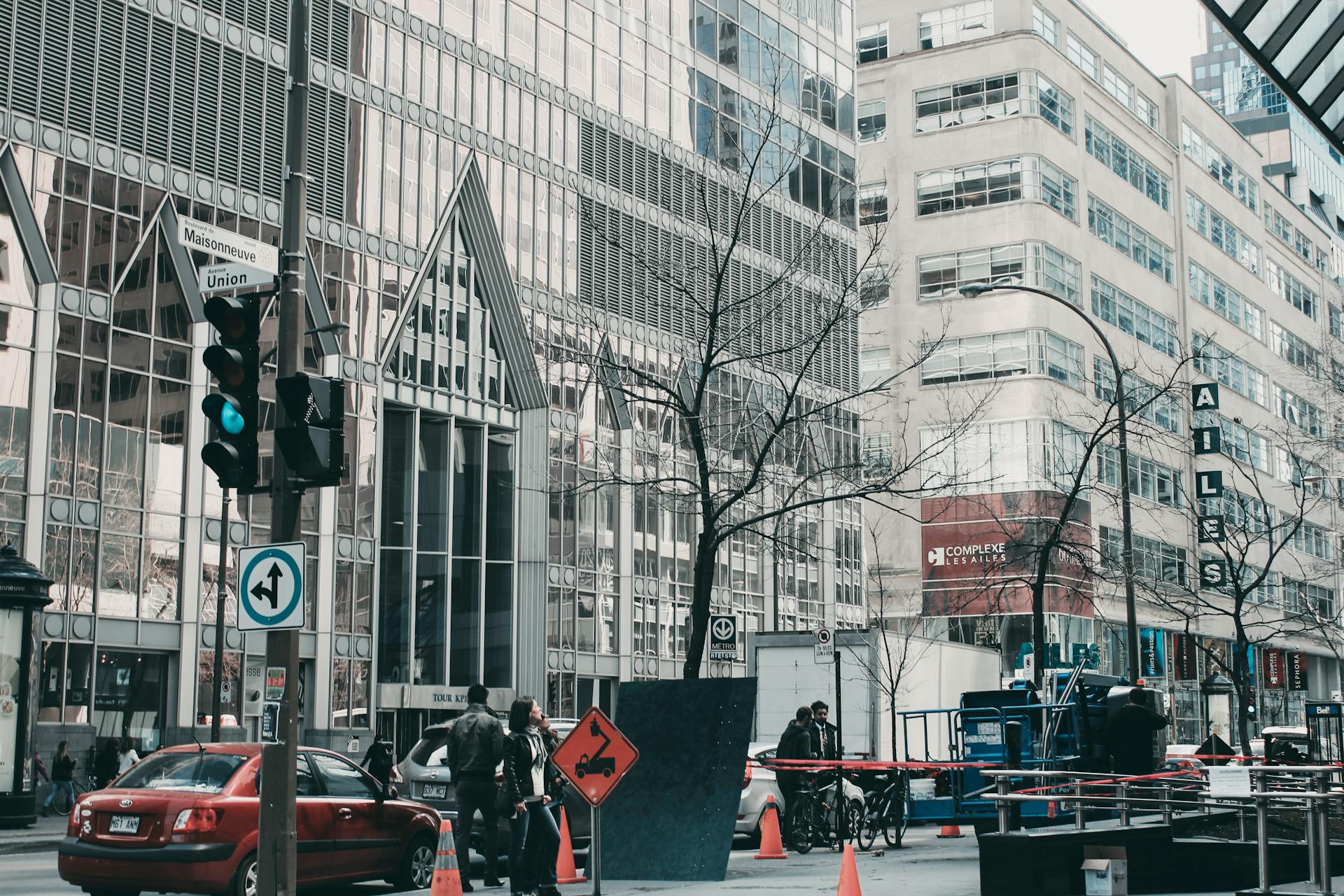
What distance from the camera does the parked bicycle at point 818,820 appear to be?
20.9 metres

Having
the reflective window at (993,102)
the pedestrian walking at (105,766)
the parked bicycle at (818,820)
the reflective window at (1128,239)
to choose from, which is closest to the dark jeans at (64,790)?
the pedestrian walking at (105,766)

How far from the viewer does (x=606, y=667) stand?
48250mm

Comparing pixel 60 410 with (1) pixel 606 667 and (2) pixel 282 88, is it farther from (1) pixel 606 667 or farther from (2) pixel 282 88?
(1) pixel 606 667

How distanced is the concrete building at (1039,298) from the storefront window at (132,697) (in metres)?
30.8

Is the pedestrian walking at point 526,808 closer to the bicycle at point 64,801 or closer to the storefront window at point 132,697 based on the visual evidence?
the bicycle at point 64,801

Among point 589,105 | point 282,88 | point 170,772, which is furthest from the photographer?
point 589,105

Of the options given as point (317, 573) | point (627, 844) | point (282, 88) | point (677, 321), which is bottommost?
point (627, 844)

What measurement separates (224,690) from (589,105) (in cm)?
2129

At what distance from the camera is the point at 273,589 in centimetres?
1146

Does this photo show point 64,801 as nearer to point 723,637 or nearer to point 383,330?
point 383,330

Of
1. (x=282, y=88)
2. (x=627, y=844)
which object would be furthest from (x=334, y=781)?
(x=282, y=88)

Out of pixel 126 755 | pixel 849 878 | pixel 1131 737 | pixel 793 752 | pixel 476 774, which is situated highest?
pixel 1131 737

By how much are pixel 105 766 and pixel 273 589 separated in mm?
23590

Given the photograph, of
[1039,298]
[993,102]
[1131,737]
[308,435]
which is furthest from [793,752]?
[993,102]
